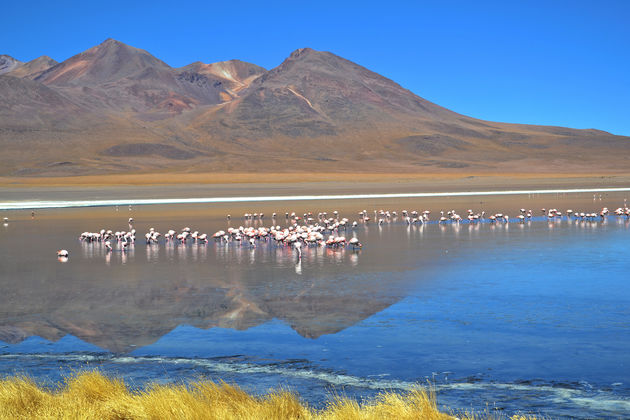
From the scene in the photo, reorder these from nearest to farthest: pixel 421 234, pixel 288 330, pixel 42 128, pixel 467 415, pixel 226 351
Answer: pixel 467 415
pixel 226 351
pixel 288 330
pixel 421 234
pixel 42 128

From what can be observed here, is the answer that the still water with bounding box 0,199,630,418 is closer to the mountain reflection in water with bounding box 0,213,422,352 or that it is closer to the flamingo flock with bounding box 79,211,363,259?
the mountain reflection in water with bounding box 0,213,422,352

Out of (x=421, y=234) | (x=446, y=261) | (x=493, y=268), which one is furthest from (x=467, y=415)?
(x=421, y=234)

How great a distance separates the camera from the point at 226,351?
8672 millimetres

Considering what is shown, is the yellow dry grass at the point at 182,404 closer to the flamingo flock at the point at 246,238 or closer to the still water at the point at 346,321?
the still water at the point at 346,321

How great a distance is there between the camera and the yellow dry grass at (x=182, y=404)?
6223 millimetres

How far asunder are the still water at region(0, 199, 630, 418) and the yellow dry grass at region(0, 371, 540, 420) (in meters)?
0.50

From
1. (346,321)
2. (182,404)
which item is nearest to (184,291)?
(346,321)

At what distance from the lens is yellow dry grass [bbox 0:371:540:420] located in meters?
6.22

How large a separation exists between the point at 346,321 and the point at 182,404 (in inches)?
161

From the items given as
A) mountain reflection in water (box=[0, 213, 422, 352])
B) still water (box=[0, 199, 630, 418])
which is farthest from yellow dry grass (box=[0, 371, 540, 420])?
mountain reflection in water (box=[0, 213, 422, 352])

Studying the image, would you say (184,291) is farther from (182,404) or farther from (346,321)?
(182,404)

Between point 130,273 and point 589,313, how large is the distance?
8916mm

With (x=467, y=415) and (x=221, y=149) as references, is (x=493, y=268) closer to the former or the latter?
(x=467, y=415)

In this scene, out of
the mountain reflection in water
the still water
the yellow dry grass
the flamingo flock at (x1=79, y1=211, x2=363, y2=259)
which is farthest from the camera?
the flamingo flock at (x1=79, y1=211, x2=363, y2=259)
